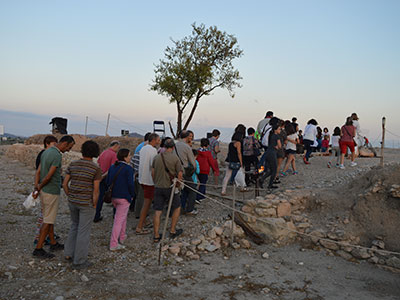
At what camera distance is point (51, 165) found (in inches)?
191

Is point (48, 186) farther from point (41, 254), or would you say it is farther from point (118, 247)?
point (118, 247)

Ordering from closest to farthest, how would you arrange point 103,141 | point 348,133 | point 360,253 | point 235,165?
point 360,253
point 235,165
point 348,133
point 103,141

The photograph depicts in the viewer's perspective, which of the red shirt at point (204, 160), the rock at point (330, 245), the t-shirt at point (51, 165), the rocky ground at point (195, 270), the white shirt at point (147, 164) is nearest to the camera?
the rocky ground at point (195, 270)

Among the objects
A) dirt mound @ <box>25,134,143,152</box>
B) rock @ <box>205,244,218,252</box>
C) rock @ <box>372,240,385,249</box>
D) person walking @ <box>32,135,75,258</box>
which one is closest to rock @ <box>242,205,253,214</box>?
rock @ <box>205,244,218,252</box>

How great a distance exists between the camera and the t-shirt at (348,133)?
30.7ft

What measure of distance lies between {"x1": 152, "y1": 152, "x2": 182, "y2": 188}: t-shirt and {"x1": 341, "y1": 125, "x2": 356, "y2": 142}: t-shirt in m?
6.00

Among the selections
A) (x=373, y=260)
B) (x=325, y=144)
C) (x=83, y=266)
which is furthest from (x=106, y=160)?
(x=325, y=144)

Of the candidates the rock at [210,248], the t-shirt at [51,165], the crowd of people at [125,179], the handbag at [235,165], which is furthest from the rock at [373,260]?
the t-shirt at [51,165]

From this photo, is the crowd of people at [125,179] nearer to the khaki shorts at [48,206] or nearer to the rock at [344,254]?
the khaki shorts at [48,206]

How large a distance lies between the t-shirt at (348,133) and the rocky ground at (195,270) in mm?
3142

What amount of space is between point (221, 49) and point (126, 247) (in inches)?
795

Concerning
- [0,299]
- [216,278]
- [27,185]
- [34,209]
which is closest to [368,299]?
[216,278]

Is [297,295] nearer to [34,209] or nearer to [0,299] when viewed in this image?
[0,299]

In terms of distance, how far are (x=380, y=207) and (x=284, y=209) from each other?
1882 mm
